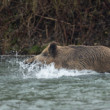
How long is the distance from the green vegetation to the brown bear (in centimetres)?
410

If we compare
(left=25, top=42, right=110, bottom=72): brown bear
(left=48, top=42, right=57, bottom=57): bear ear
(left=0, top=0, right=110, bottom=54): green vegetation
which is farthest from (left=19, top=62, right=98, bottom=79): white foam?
(left=0, top=0, right=110, bottom=54): green vegetation

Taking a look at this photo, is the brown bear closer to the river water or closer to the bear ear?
the bear ear

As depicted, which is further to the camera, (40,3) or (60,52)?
(40,3)

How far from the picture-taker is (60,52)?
11.3m

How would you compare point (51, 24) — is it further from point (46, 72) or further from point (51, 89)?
point (51, 89)

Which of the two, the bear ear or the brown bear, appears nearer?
the brown bear

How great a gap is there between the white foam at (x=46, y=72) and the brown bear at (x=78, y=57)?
0.14 metres

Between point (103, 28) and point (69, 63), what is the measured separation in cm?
561

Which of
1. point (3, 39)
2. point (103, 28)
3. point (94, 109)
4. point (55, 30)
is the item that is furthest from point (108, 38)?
point (94, 109)

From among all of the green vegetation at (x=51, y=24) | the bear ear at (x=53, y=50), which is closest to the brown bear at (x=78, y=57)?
the bear ear at (x=53, y=50)

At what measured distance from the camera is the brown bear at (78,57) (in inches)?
435

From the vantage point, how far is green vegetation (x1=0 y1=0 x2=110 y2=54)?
15711 millimetres

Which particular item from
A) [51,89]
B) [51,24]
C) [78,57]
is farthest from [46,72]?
[51,24]

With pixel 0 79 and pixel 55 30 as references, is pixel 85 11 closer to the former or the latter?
pixel 55 30
